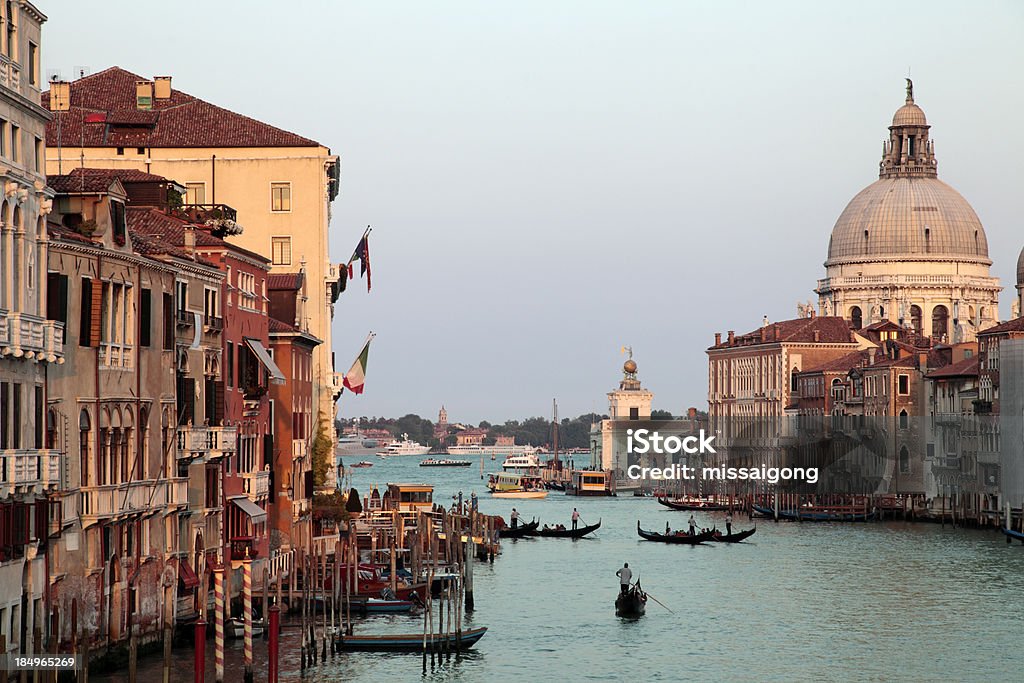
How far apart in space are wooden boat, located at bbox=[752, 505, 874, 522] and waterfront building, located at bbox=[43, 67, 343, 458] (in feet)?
115

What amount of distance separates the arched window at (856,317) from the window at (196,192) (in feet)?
273

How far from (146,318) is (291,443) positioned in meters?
10.8

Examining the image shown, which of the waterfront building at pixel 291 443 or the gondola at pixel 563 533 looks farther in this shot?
the gondola at pixel 563 533

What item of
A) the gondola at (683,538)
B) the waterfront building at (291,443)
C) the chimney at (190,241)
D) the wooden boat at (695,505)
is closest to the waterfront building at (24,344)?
the chimney at (190,241)

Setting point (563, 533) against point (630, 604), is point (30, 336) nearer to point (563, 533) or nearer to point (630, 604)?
point (630, 604)

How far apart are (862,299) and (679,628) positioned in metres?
88.4

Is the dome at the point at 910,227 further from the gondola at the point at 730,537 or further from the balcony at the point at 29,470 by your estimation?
the balcony at the point at 29,470

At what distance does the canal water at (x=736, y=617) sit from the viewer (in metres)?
31.9

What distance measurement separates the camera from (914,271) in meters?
124

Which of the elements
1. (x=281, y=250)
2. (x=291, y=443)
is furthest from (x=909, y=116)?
(x=291, y=443)

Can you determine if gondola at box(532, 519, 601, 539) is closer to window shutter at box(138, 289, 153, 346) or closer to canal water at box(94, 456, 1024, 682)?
canal water at box(94, 456, 1024, 682)

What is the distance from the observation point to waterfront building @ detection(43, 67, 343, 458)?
150 ft

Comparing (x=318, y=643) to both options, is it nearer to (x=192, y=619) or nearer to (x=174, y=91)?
(x=192, y=619)

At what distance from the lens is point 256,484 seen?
3253 cm
